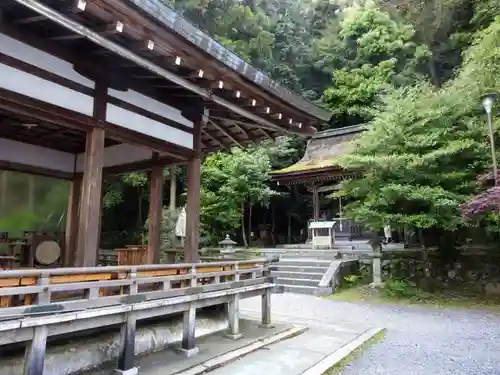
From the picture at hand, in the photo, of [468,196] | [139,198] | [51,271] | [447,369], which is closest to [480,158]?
[468,196]

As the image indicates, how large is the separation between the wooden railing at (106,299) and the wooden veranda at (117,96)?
2.14ft

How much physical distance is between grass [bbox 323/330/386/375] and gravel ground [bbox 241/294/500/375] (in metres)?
0.08

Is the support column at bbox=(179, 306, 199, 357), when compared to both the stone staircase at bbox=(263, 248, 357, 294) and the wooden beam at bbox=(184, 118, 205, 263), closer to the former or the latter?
the wooden beam at bbox=(184, 118, 205, 263)

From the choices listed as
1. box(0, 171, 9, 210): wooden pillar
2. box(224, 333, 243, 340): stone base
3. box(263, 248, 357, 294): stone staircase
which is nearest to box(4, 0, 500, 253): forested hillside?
box(263, 248, 357, 294): stone staircase

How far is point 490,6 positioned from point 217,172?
41.0 ft

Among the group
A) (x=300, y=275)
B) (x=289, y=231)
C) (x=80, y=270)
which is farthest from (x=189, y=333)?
(x=289, y=231)

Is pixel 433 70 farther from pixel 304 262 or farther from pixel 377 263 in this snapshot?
pixel 304 262

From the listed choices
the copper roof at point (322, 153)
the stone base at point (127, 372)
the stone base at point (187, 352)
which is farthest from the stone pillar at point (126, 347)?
the copper roof at point (322, 153)

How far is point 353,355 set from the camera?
5.05 meters

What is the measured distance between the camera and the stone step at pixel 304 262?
11.6 m

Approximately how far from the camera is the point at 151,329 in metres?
4.70

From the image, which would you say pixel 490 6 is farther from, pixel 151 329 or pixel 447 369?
pixel 151 329

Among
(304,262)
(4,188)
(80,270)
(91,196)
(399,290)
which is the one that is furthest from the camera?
(304,262)

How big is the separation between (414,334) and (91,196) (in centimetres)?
561
